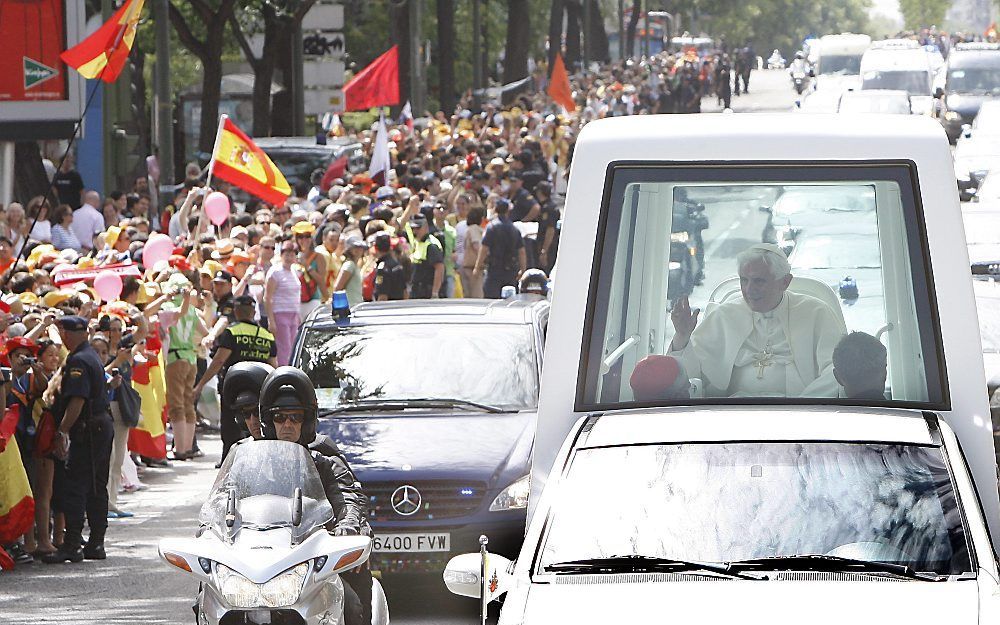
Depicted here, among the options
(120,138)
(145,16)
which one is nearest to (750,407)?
(120,138)

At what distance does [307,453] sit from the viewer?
679cm

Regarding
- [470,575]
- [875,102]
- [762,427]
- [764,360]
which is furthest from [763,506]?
[875,102]

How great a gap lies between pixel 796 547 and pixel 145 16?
38454 millimetres

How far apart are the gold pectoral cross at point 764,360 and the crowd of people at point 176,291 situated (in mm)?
2559

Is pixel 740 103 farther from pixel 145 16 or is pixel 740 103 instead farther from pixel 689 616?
pixel 689 616

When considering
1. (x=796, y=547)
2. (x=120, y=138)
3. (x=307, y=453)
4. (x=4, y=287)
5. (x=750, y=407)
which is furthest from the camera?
(x=120, y=138)

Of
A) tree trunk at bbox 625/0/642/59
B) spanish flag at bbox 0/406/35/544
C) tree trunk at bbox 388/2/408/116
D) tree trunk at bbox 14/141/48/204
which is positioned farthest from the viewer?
tree trunk at bbox 625/0/642/59

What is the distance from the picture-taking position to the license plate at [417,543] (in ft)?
31.9

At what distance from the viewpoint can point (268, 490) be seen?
6.61 meters

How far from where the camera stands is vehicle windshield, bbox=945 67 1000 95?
46875 mm

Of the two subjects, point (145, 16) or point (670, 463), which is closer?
point (670, 463)

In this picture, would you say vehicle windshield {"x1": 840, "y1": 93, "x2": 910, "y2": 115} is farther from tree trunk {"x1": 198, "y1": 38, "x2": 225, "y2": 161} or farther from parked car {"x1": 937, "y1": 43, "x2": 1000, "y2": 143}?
tree trunk {"x1": 198, "y1": 38, "x2": 225, "y2": 161}

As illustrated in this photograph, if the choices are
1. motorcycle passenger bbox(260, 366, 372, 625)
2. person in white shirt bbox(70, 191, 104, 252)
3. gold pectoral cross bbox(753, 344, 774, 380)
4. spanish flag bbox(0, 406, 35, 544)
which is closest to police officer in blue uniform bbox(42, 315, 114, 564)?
spanish flag bbox(0, 406, 35, 544)

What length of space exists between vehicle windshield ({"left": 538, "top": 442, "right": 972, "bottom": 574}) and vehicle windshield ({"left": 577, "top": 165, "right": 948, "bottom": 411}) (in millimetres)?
666
